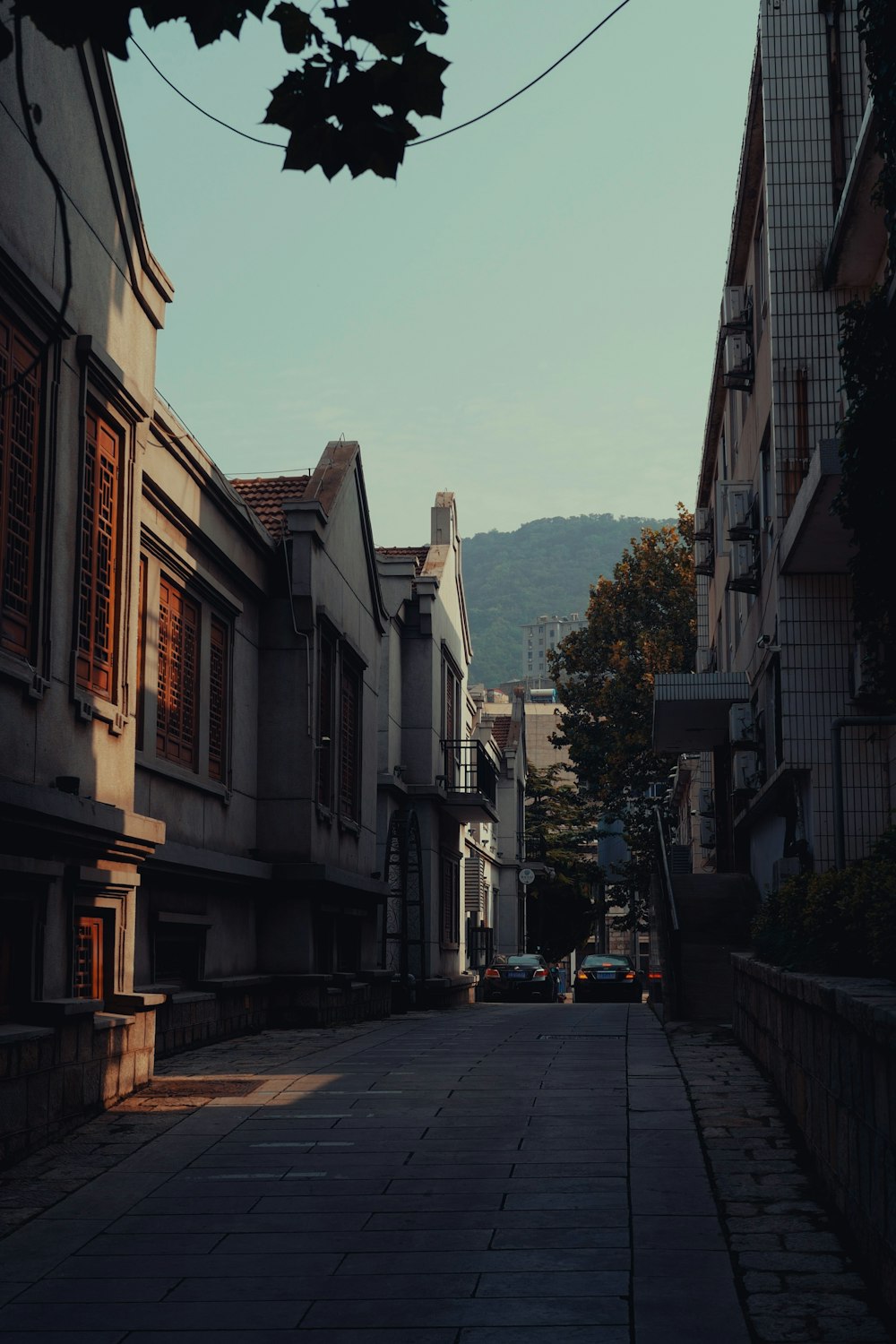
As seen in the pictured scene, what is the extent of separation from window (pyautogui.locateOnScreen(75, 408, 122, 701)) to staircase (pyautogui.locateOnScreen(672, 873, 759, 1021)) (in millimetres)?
9723

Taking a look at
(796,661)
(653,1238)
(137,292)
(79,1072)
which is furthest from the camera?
(796,661)

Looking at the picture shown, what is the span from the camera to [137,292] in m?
12.4

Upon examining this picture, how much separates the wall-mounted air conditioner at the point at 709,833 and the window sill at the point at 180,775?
1822 centimetres

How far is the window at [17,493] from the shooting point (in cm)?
973

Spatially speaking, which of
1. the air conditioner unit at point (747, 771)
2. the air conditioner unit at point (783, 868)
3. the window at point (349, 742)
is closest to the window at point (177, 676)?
the window at point (349, 742)

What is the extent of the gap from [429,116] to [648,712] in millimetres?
34492

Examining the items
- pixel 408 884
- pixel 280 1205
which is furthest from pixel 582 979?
pixel 280 1205

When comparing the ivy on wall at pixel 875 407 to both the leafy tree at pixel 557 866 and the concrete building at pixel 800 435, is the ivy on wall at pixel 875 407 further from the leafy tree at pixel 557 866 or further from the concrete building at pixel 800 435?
the leafy tree at pixel 557 866

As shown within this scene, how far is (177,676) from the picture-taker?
16.0 meters

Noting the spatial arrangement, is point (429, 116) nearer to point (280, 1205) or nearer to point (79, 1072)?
point (280, 1205)

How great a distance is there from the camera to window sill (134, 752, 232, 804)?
14562 mm

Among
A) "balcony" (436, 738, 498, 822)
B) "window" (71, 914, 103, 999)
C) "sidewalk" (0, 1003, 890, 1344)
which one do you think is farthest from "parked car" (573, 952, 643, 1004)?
"window" (71, 914, 103, 999)

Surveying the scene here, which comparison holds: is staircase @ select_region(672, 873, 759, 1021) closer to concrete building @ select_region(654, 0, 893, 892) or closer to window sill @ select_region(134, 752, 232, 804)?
concrete building @ select_region(654, 0, 893, 892)

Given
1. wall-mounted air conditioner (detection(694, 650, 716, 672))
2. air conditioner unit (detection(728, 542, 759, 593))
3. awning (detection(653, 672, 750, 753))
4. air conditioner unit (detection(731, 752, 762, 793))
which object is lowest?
air conditioner unit (detection(731, 752, 762, 793))
